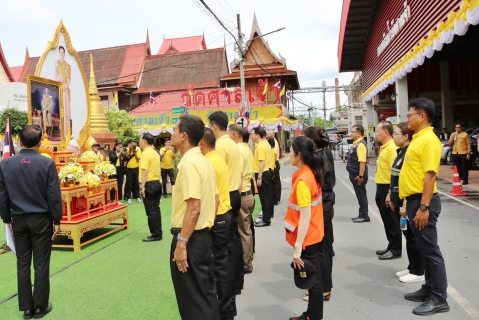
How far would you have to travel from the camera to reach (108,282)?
16.1ft

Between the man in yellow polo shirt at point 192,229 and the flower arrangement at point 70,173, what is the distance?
4.16m

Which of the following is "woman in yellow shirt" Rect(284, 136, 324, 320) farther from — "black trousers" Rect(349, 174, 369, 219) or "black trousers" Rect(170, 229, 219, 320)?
"black trousers" Rect(349, 174, 369, 219)

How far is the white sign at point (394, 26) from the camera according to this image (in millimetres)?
15727

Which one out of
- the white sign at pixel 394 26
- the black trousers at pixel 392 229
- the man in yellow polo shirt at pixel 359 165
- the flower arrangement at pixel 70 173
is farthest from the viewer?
the white sign at pixel 394 26

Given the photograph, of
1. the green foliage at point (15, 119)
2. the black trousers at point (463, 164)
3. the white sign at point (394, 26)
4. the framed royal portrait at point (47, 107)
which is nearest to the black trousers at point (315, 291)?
the framed royal portrait at point (47, 107)

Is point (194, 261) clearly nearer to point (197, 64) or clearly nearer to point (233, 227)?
point (233, 227)

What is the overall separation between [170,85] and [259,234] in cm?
2702

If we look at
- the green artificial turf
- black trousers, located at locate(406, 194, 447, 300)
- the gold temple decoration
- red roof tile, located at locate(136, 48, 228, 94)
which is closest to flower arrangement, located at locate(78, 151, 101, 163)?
the green artificial turf

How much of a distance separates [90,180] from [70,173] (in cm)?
48

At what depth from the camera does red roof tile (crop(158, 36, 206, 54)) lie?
Answer: 4038 cm

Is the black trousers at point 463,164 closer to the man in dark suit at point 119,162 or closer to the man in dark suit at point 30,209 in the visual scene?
the man in dark suit at point 119,162

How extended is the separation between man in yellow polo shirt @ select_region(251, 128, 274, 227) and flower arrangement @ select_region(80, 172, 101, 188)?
9.62 ft

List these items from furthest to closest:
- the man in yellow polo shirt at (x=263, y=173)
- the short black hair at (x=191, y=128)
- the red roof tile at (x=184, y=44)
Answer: the red roof tile at (x=184, y=44), the man in yellow polo shirt at (x=263, y=173), the short black hair at (x=191, y=128)

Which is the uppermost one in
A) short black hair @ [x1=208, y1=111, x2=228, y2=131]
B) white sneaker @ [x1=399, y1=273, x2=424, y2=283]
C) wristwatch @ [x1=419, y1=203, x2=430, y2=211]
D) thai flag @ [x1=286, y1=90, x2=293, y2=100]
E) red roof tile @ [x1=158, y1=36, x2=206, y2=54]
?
red roof tile @ [x1=158, y1=36, x2=206, y2=54]
